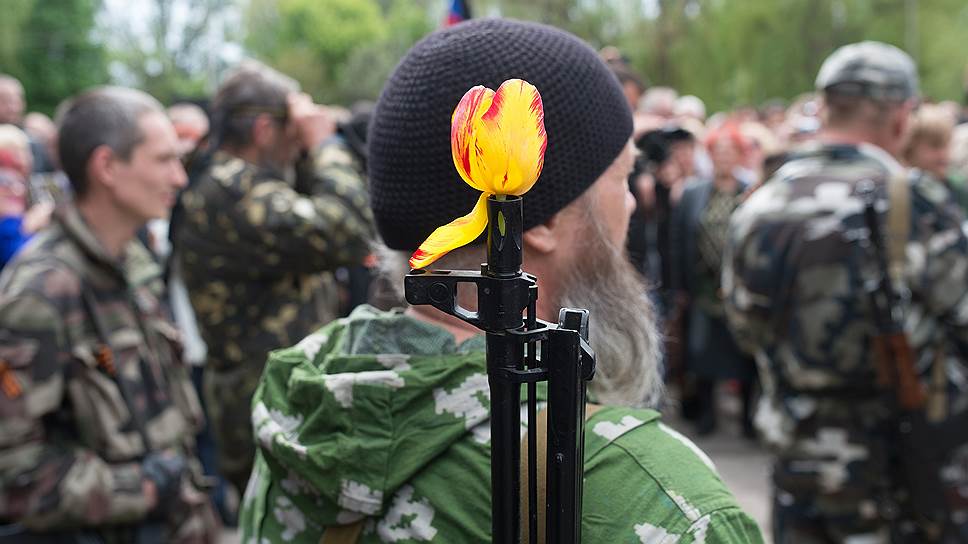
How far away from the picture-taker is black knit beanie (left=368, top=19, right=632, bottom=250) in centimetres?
127

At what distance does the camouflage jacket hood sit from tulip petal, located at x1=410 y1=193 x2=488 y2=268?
31cm

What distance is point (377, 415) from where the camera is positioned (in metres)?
1.18

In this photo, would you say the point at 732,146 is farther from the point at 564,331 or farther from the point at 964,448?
the point at 564,331

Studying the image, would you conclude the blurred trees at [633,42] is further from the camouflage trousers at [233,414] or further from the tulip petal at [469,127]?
the tulip petal at [469,127]

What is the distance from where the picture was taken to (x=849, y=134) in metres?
3.32

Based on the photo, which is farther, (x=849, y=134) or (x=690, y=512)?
(x=849, y=134)

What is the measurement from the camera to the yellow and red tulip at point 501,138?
2.77ft

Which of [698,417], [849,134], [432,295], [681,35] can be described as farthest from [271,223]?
[681,35]

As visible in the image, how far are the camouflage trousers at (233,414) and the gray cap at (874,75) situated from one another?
2451mm

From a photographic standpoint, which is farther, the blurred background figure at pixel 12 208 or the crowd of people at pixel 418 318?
the blurred background figure at pixel 12 208

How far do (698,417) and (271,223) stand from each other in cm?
460

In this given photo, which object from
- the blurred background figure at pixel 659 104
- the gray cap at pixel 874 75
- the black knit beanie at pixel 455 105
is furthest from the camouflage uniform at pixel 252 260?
A: the blurred background figure at pixel 659 104

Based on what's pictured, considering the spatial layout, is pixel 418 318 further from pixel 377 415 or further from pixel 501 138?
pixel 501 138

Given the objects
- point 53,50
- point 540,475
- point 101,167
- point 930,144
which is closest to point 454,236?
point 540,475
